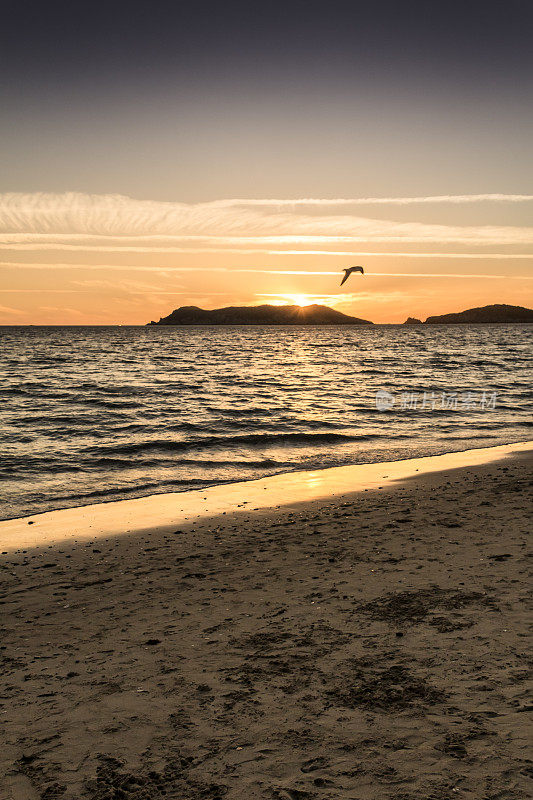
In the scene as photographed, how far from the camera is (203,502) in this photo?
11.8 m

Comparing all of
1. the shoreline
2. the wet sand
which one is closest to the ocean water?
the shoreline

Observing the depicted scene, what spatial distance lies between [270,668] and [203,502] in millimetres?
6957

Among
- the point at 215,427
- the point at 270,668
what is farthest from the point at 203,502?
the point at 215,427

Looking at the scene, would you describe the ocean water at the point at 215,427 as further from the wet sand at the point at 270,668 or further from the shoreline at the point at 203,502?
the wet sand at the point at 270,668

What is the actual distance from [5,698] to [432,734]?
3.36m

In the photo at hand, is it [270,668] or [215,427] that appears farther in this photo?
[215,427]

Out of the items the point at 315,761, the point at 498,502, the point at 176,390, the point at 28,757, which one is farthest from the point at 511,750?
the point at 176,390

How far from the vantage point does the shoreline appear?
32.5 feet

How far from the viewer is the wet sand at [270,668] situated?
3.71 metres

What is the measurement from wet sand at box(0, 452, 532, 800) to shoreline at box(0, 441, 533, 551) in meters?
1.21

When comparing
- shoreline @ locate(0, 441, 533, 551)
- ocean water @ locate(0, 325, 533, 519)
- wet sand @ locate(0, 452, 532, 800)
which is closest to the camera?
wet sand @ locate(0, 452, 532, 800)

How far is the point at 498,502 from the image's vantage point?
10.4 metres

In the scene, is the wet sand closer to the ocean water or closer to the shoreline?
the shoreline

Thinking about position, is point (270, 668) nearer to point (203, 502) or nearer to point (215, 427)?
point (203, 502)
